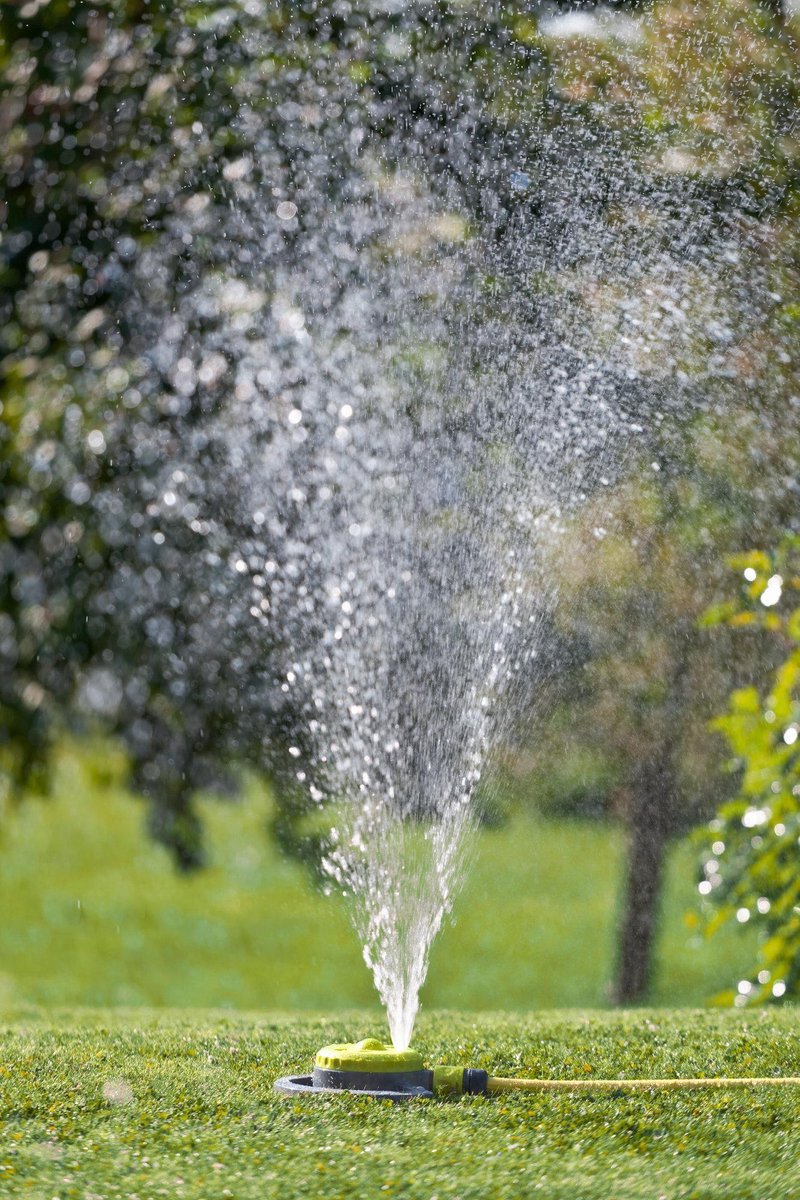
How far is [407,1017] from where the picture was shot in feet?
8.45

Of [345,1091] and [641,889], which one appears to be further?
[641,889]

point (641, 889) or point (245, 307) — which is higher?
point (245, 307)

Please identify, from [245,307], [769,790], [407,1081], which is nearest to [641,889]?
[769,790]

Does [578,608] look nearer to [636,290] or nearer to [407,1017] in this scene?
[636,290]

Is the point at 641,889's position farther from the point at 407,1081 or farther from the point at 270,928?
the point at 407,1081

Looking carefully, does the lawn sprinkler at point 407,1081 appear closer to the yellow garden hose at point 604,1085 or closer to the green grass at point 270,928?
the yellow garden hose at point 604,1085

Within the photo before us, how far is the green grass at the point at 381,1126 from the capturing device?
5.90 ft

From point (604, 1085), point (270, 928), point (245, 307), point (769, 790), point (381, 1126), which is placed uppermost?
point (245, 307)

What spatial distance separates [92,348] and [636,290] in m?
1.92

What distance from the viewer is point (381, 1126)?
210 cm

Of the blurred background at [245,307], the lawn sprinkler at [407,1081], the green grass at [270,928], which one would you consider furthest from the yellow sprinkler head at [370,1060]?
the green grass at [270,928]

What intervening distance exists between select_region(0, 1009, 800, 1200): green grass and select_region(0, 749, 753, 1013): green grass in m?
4.98

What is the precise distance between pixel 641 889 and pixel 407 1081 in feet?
14.8

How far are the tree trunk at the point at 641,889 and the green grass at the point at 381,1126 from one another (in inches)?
144
